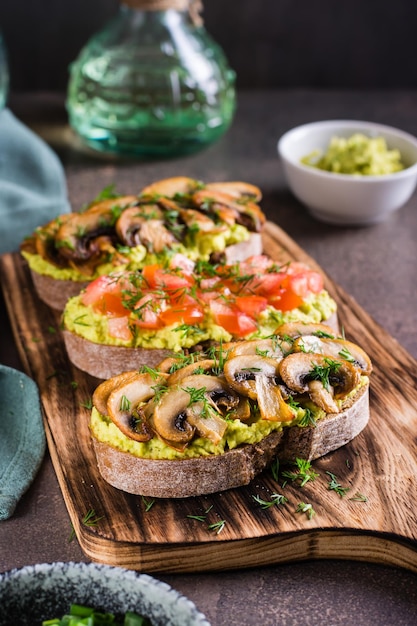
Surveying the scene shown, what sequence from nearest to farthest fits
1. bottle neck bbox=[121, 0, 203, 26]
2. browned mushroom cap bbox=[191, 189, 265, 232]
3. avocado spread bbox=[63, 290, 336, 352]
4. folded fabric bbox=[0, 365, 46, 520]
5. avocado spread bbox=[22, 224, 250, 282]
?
folded fabric bbox=[0, 365, 46, 520], avocado spread bbox=[63, 290, 336, 352], avocado spread bbox=[22, 224, 250, 282], browned mushroom cap bbox=[191, 189, 265, 232], bottle neck bbox=[121, 0, 203, 26]

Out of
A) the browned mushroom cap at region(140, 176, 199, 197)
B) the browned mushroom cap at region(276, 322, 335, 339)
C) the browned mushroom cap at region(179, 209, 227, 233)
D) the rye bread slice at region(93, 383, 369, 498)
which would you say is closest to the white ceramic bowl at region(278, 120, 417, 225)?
the browned mushroom cap at region(140, 176, 199, 197)

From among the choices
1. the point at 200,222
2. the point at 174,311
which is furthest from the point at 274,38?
the point at 174,311

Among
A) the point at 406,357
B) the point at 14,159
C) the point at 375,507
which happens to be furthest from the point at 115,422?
the point at 14,159

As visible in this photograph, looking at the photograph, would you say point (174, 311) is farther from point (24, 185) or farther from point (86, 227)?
point (24, 185)

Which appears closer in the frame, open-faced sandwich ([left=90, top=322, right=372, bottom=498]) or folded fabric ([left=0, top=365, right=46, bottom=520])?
open-faced sandwich ([left=90, top=322, right=372, bottom=498])

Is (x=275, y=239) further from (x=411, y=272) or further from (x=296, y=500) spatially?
(x=296, y=500)

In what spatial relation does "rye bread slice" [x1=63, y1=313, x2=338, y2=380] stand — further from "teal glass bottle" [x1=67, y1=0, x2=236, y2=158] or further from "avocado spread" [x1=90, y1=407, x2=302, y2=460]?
"teal glass bottle" [x1=67, y1=0, x2=236, y2=158]

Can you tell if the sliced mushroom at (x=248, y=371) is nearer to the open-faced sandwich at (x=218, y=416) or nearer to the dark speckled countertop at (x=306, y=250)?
the open-faced sandwich at (x=218, y=416)
